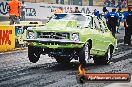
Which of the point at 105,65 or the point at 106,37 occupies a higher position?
the point at 106,37

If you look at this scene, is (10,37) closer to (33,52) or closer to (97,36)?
(33,52)

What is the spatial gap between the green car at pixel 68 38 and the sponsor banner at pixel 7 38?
4680 mm

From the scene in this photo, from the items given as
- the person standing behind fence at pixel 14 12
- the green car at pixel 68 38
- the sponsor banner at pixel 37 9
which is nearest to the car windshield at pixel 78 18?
the green car at pixel 68 38

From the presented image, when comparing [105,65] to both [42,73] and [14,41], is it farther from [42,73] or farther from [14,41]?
[14,41]

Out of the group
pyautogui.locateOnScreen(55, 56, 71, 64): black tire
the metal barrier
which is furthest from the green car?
the metal barrier

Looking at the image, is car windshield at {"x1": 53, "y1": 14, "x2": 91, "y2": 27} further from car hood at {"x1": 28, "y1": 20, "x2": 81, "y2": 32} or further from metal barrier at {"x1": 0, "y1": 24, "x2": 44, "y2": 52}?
metal barrier at {"x1": 0, "y1": 24, "x2": 44, "y2": 52}

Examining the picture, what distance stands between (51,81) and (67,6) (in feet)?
90.8

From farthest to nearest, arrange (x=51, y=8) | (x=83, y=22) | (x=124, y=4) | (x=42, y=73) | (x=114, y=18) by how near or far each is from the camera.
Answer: (x=124, y=4), (x=51, y=8), (x=114, y=18), (x=83, y=22), (x=42, y=73)

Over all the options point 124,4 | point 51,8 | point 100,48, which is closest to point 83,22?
point 100,48

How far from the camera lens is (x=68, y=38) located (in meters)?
10.2

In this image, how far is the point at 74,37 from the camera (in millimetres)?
10180

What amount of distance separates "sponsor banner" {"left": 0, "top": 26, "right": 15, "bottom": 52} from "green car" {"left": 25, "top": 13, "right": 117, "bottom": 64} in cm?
468

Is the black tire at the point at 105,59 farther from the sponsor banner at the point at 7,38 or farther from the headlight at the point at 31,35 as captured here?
the sponsor banner at the point at 7,38

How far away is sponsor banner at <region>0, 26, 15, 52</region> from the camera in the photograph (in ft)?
51.8
